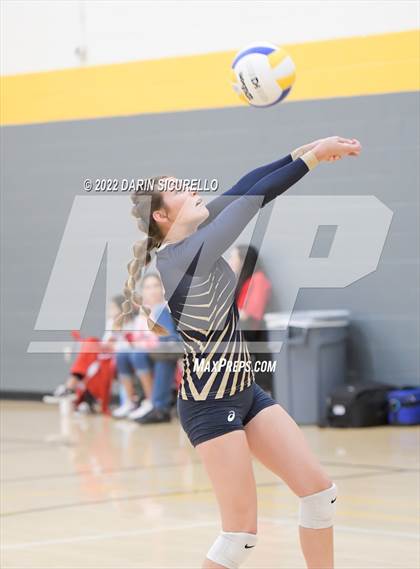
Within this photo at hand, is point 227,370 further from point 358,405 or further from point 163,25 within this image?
point 163,25

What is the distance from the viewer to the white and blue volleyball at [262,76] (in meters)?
5.52

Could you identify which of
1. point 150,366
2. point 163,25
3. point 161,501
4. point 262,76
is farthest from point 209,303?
point 163,25

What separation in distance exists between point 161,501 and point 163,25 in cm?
708

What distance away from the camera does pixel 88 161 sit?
13992mm

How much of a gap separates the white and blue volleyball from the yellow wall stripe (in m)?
6.20

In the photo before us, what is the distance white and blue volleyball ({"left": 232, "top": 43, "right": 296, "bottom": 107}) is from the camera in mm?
5516

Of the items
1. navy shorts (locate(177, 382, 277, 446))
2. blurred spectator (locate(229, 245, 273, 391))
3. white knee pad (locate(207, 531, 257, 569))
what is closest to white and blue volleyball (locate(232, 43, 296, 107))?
navy shorts (locate(177, 382, 277, 446))

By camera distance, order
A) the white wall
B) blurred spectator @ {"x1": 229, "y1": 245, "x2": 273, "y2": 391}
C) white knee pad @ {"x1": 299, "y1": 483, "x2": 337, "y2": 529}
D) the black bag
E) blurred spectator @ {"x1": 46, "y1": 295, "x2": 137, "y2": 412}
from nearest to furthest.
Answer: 1. white knee pad @ {"x1": 299, "y1": 483, "x2": 337, "y2": 529}
2. the black bag
3. blurred spectator @ {"x1": 229, "y1": 245, "x2": 273, "y2": 391}
4. the white wall
5. blurred spectator @ {"x1": 46, "y1": 295, "x2": 137, "y2": 412}

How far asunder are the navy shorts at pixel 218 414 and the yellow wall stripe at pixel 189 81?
7.88 metres

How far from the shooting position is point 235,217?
4168 millimetres

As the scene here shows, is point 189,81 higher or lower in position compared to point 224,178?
higher

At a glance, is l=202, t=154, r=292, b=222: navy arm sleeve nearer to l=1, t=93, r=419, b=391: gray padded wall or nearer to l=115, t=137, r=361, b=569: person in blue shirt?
l=115, t=137, r=361, b=569: person in blue shirt

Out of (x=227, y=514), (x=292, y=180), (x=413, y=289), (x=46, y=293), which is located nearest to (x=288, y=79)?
(x=292, y=180)

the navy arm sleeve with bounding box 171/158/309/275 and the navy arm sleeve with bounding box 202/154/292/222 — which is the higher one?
the navy arm sleeve with bounding box 202/154/292/222
